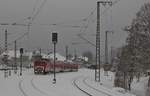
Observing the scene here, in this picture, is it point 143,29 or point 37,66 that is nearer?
point 143,29

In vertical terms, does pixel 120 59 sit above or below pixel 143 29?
below

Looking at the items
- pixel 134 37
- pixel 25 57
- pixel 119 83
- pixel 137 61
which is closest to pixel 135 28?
pixel 134 37

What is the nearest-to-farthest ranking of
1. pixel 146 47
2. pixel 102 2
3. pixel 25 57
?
1. pixel 102 2
2. pixel 146 47
3. pixel 25 57

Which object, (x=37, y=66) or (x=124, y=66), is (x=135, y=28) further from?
(x=37, y=66)

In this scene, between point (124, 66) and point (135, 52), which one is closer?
point (135, 52)

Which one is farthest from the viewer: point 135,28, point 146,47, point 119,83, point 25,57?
point 25,57

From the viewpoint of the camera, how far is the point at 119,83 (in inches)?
2231

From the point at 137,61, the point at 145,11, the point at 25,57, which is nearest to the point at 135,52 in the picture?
the point at 137,61

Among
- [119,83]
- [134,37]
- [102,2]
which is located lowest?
[119,83]

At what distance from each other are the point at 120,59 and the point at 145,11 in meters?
9.71

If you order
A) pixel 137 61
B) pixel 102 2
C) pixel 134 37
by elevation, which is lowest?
pixel 137 61

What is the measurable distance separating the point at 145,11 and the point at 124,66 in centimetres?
991

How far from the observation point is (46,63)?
57562mm

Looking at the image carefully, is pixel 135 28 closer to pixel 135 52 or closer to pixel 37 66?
pixel 135 52
